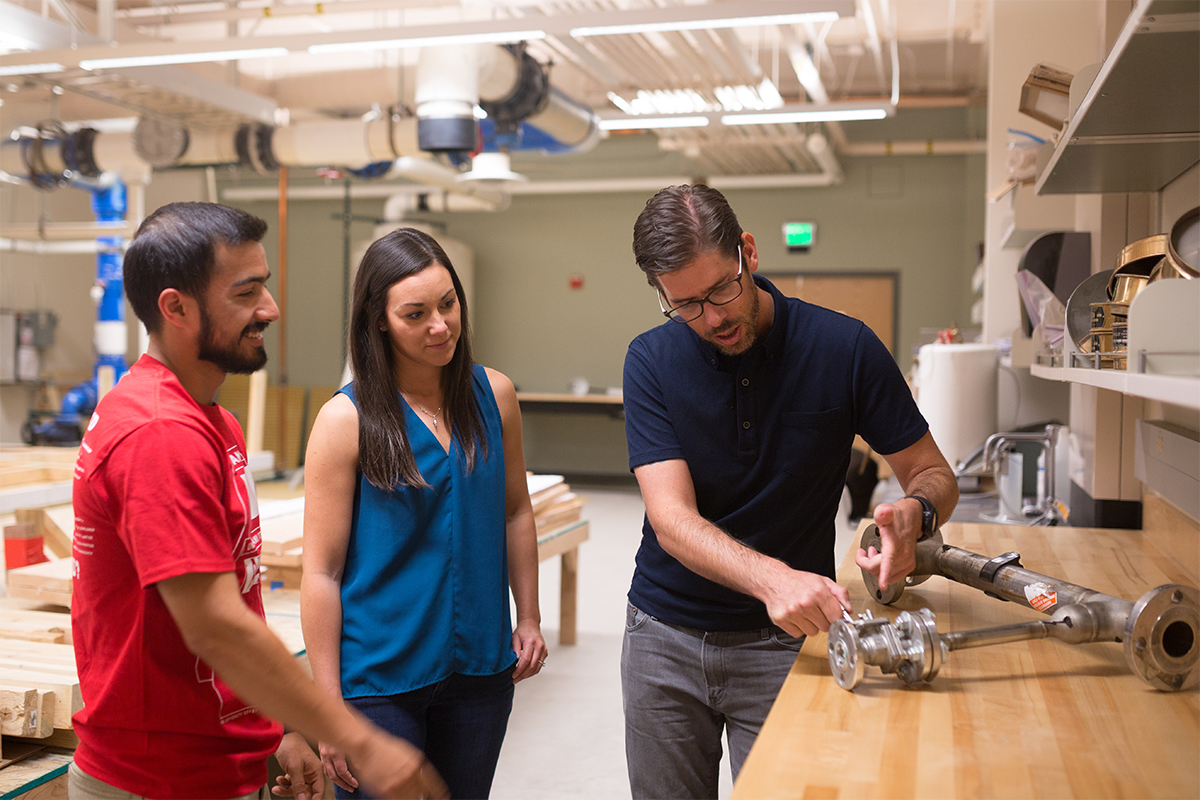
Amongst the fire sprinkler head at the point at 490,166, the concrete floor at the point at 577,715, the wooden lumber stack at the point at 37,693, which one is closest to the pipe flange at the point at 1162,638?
the concrete floor at the point at 577,715

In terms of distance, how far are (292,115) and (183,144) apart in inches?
85.1

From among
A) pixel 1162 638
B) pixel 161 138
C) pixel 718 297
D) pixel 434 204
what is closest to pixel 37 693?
pixel 718 297

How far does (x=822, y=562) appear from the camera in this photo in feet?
5.83

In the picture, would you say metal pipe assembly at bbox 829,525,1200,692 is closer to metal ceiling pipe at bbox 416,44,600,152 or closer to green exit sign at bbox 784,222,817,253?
metal ceiling pipe at bbox 416,44,600,152

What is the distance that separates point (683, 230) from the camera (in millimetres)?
1605

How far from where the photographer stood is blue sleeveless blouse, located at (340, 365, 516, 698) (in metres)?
1.60

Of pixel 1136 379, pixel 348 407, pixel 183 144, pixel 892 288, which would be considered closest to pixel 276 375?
pixel 183 144

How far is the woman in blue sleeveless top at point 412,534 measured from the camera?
5.25 feet

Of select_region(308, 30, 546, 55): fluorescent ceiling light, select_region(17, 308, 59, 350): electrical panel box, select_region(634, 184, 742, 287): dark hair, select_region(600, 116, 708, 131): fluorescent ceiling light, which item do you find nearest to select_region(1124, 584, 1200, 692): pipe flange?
select_region(634, 184, 742, 287): dark hair

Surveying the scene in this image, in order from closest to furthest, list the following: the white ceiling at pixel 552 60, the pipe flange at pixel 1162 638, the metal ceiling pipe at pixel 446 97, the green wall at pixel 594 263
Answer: the pipe flange at pixel 1162 638 < the white ceiling at pixel 552 60 < the metal ceiling pipe at pixel 446 97 < the green wall at pixel 594 263

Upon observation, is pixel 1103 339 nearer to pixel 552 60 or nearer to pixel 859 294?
pixel 552 60

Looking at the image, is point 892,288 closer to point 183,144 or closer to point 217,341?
point 183,144

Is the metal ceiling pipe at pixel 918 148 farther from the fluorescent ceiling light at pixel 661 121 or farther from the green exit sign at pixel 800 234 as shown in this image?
the fluorescent ceiling light at pixel 661 121

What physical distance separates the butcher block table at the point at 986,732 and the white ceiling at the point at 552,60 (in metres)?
3.05
